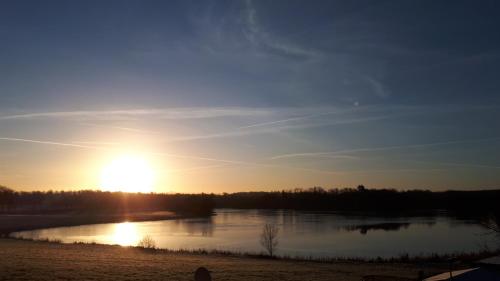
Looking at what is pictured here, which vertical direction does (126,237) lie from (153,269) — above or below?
below

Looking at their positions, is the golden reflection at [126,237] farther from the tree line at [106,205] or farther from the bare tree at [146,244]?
the tree line at [106,205]

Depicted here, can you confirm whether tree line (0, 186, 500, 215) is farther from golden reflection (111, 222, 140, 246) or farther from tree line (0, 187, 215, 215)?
golden reflection (111, 222, 140, 246)

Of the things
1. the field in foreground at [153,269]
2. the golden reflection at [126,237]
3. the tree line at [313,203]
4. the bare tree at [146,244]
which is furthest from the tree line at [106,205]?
the field in foreground at [153,269]

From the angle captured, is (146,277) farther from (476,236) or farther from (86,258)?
(476,236)

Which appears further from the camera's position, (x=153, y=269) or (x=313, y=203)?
(x=313, y=203)

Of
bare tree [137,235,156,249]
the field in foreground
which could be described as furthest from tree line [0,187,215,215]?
the field in foreground

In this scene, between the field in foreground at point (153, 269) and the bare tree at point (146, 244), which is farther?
the bare tree at point (146, 244)

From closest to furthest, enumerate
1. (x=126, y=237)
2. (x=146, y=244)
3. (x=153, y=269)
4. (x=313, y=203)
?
1. (x=153, y=269)
2. (x=146, y=244)
3. (x=126, y=237)
4. (x=313, y=203)

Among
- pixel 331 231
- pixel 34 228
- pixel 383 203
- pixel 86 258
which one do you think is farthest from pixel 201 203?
pixel 86 258

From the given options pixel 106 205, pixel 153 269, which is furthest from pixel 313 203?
pixel 153 269

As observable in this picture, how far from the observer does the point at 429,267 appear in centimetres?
2903

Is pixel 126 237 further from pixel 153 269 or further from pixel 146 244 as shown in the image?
pixel 153 269

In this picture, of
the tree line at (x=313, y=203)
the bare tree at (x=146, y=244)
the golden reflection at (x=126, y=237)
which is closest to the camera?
the bare tree at (x=146, y=244)

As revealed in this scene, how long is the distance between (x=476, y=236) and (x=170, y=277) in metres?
48.7
